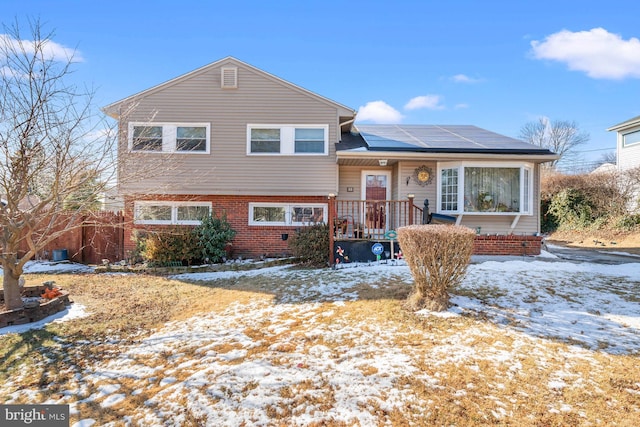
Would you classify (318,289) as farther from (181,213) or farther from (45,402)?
(181,213)

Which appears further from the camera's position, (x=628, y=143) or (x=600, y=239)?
(x=628, y=143)

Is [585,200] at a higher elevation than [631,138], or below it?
below

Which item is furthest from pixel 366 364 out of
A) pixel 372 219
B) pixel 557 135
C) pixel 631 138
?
pixel 557 135

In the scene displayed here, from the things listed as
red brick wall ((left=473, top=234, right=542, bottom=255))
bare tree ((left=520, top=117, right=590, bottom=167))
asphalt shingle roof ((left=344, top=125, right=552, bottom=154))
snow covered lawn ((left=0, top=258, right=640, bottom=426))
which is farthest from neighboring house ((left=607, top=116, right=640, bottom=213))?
snow covered lawn ((left=0, top=258, right=640, bottom=426))

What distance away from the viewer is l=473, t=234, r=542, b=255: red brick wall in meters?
8.88

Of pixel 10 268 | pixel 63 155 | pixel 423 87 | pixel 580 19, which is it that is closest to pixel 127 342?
pixel 10 268

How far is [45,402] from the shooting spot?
9.88 ft

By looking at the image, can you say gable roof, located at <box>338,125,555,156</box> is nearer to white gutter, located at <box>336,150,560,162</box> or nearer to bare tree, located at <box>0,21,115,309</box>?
white gutter, located at <box>336,150,560,162</box>

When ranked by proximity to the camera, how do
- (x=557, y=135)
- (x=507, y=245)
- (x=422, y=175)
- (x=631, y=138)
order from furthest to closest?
(x=557, y=135) → (x=631, y=138) → (x=422, y=175) → (x=507, y=245)

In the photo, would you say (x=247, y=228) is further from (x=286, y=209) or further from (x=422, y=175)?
(x=422, y=175)

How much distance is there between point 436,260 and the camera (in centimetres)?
468

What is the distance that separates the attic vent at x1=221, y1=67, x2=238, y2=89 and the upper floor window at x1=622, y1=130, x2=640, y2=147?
23398mm

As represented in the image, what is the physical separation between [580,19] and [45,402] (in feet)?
47.8

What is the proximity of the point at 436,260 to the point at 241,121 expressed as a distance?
8.51m
